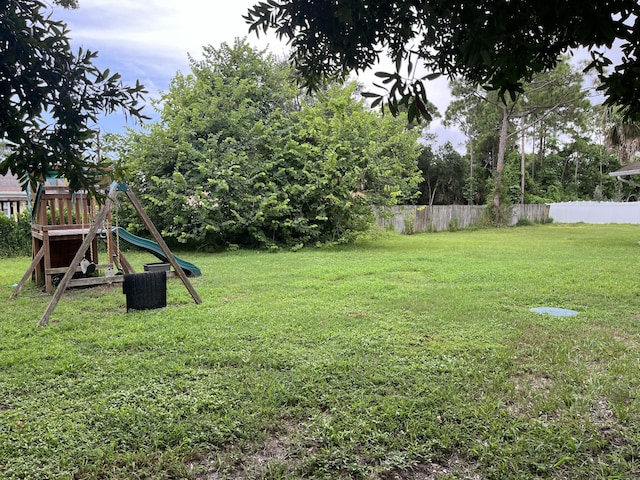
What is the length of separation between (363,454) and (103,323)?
3.62m

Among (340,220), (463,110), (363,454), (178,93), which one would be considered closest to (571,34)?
(363,454)

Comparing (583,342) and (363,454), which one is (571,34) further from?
(583,342)

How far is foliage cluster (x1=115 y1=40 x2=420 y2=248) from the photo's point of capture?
11586 millimetres

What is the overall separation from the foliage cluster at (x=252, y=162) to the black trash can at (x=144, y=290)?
5771 mm

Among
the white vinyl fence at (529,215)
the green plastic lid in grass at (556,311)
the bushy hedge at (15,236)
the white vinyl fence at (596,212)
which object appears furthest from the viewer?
the white vinyl fence at (596,212)

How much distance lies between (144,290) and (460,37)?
4750 millimetres

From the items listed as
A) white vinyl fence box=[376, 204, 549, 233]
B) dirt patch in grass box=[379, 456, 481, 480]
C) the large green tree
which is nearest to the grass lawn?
dirt patch in grass box=[379, 456, 481, 480]

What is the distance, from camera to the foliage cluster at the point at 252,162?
38.0 feet

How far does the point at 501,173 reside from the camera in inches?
930

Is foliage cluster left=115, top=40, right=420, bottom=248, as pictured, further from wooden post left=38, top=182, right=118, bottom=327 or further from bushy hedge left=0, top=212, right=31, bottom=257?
wooden post left=38, top=182, right=118, bottom=327

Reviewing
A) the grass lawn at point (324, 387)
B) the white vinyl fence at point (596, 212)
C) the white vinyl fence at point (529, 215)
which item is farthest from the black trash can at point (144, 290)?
the white vinyl fence at point (596, 212)

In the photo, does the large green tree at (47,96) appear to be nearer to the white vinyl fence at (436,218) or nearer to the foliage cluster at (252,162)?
the foliage cluster at (252,162)

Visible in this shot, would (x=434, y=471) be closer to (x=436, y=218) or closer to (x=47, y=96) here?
(x=47, y=96)

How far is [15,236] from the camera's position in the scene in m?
10.8
